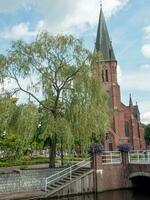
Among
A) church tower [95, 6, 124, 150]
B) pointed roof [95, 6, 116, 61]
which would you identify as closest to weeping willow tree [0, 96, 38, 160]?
church tower [95, 6, 124, 150]

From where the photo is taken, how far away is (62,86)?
22.6 m

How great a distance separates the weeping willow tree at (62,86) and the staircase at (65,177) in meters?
2.09

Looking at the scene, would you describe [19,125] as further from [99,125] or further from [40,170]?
[99,125]

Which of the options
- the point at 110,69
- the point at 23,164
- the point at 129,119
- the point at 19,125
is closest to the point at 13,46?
the point at 19,125

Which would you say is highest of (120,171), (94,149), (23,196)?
(94,149)

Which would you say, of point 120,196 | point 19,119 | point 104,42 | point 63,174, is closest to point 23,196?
point 63,174

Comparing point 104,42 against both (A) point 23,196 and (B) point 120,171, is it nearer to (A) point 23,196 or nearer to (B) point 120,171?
(B) point 120,171

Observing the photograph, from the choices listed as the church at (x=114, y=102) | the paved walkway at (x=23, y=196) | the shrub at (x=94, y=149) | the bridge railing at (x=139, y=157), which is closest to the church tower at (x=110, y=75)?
the church at (x=114, y=102)

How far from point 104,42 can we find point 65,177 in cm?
4185

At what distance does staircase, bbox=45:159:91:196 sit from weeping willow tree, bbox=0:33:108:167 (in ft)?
6.85

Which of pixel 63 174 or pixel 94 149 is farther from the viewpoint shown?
pixel 94 149

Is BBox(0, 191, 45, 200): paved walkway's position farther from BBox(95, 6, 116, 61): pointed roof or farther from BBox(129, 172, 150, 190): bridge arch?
BBox(95, 6, 116, 61): pointed roof

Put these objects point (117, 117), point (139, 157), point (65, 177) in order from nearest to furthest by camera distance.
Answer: point (65, 177)
point (139, 157)
point (117, 117)

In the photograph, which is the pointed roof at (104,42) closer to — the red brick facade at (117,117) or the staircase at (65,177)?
the red brick facade at (117,117)
